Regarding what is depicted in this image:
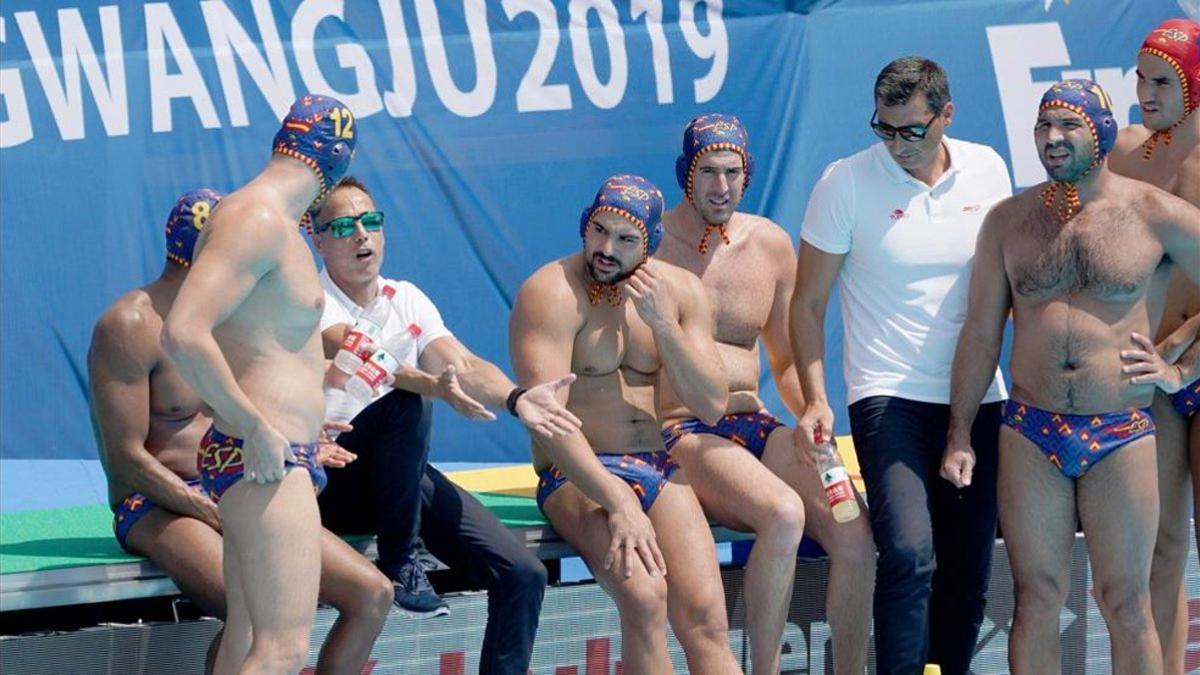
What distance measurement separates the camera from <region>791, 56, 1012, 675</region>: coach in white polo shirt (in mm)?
6477

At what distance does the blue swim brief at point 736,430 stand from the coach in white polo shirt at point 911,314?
221mm

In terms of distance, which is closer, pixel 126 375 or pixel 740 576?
pixel 126 375

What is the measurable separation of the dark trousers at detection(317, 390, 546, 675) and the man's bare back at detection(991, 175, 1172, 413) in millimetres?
1749

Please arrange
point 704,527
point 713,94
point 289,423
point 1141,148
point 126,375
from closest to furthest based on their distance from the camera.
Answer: point 289,423, point 126,375, point 704,527, point 1141,148, point 713,94

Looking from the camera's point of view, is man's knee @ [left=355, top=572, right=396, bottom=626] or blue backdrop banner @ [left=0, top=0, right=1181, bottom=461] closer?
man's knee @ [left=355, top=572, right=396, bottom=626]

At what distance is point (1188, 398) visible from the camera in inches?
256

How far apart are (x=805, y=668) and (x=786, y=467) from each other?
835 millimetres

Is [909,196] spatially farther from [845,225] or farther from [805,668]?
[805,668]

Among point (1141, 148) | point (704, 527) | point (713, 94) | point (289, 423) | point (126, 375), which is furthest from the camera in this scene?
point (713, 94)

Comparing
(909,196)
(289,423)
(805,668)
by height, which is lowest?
(805,668)

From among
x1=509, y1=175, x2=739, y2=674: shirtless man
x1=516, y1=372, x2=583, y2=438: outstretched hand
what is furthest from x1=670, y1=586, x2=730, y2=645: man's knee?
x1=516, y1=372, x2=583, y2=438: outstretched hand

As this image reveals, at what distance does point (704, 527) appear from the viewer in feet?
20.7

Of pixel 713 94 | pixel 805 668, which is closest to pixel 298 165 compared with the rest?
pixel 805 668

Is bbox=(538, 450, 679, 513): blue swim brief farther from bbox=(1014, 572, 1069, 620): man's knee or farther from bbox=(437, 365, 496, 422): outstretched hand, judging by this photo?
bbox=(1014, 572, 1069, 620): man's knee
